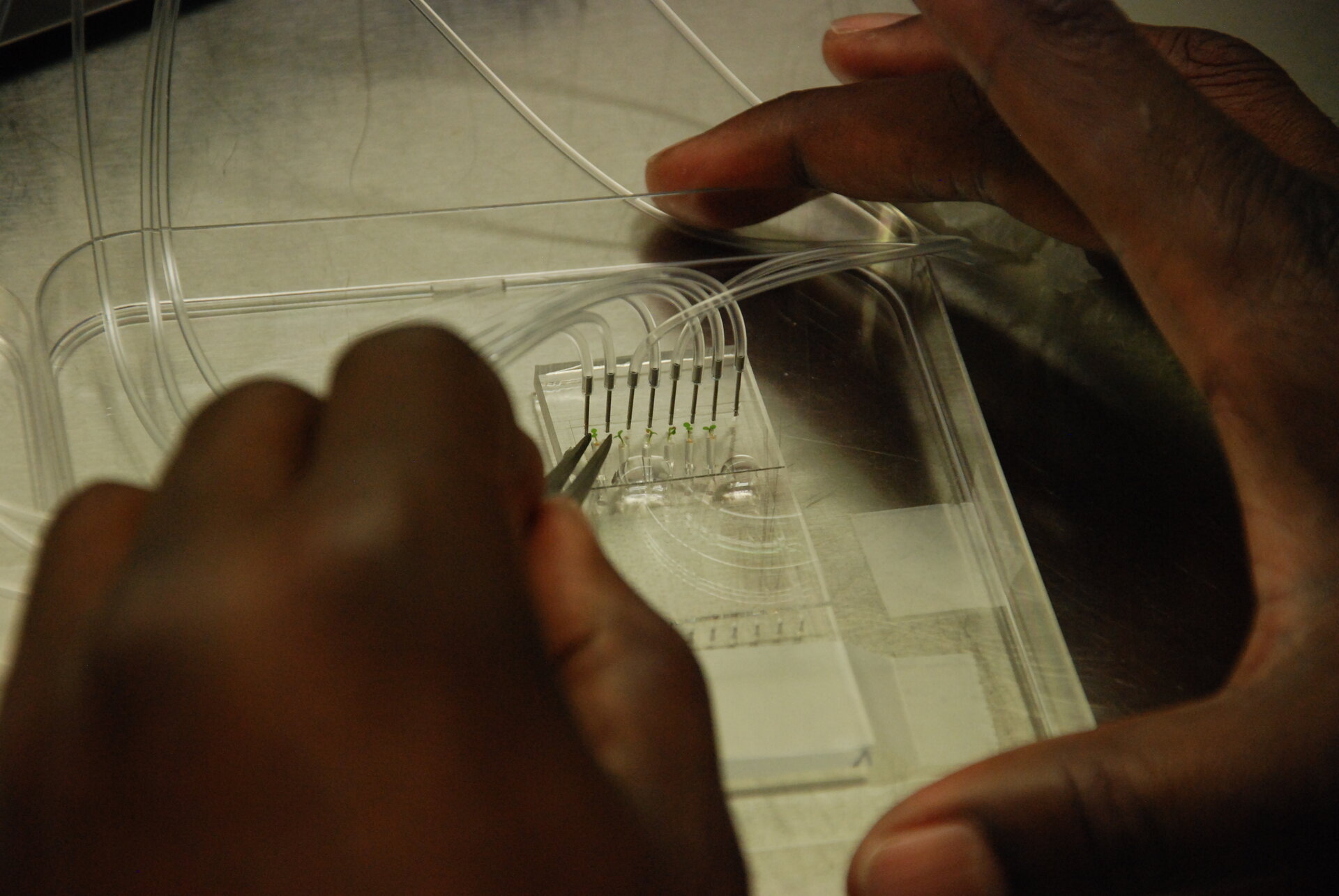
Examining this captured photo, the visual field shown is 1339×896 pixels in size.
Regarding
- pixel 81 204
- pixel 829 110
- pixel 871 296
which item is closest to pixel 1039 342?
pixel 871 296

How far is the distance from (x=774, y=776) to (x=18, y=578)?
1.62 ft

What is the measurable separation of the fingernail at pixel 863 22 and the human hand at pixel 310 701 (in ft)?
3.10

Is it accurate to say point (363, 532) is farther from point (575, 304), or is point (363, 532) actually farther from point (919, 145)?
point (919, 145)

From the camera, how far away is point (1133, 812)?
1.42 ft

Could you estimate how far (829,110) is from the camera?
34.9 inches

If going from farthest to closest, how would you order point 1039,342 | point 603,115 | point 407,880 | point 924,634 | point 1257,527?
point 603,115, point 1039,342, point 924,634, point 1257,527, point 407,880

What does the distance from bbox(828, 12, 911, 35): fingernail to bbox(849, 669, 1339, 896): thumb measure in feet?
2.81

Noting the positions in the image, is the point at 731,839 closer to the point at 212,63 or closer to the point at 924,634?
the point at 924,634

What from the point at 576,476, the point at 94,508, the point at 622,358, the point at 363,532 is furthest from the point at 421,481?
the point at 622,358

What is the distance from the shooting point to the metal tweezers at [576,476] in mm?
660

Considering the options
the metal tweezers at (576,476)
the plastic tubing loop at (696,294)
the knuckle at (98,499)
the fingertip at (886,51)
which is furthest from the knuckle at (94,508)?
the fingertip at (886,51)

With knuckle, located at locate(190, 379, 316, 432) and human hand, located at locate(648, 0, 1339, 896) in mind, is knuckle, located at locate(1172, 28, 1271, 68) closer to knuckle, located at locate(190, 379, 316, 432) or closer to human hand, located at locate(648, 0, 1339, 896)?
human hand, located at locate(648, 0, 1339, 896)

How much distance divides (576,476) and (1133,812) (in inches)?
15.5

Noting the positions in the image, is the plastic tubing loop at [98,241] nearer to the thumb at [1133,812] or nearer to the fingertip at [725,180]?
the fingertip at [725,180]
